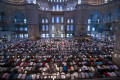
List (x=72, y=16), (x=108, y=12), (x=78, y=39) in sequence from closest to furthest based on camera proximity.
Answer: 1. (x=78, y=39)
2. (x=108, y=12)
3. (x=72, y=16)

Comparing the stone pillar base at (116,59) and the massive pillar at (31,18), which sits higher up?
the massive pillar at (31,18)

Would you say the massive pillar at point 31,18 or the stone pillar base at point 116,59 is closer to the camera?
the stone pillar base at point 116,59

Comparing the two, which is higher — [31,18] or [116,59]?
[31,18]

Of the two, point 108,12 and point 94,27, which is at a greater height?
point 108,12

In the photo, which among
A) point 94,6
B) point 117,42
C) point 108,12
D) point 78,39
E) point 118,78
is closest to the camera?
point 118,78

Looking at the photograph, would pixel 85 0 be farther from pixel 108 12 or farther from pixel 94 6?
pixel 108 12

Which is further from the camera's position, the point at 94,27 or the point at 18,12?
the point at 94,27

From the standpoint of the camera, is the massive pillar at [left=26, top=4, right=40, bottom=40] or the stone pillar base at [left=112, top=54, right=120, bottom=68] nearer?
the stone pillar base at [left=112, top=54, right=120, bottom=68]

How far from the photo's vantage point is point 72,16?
149 ft

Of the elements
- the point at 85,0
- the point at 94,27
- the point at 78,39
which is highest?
the point at 85,0

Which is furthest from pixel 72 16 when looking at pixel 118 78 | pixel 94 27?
pixel 118 78

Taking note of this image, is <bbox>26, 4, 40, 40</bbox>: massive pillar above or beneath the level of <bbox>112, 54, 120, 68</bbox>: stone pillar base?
above

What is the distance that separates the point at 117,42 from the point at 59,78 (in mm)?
10668

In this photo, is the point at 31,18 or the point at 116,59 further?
the point at 31,18
